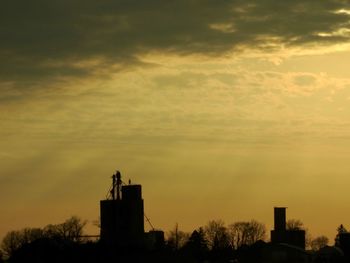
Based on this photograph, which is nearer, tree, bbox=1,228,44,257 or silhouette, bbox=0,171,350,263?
silhouette, bbox=0,171,350,263

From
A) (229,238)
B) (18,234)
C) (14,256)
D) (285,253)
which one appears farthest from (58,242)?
(229,238)

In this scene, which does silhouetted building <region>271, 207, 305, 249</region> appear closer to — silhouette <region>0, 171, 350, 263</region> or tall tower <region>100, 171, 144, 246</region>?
silhouette <region>0, 171, 350, 263</region>

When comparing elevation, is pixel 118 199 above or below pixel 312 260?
above

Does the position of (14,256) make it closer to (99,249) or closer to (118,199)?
(99,249)

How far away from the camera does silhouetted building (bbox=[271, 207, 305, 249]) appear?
146875mm

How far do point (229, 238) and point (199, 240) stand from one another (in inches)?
1078

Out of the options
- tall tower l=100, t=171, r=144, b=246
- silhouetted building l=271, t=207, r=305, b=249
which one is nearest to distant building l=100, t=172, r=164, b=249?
tall tower l=100, t=171, r=144, b=246

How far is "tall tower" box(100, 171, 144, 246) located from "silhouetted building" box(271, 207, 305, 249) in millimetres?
37026

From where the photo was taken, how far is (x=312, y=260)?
13062 cm

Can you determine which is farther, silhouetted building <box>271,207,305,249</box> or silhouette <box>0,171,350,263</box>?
silhouetted building <box>271,207,305,249</box>

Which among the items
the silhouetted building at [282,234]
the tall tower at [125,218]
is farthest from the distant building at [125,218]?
the silhouetted building at [282,234]

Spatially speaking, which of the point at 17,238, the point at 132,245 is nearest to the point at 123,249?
the point at 132,245

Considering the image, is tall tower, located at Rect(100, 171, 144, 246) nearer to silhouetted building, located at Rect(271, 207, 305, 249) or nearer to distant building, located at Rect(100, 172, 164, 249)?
distant building, located at Rect(100, 172, 164, 249)

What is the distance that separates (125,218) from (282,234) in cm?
4315
